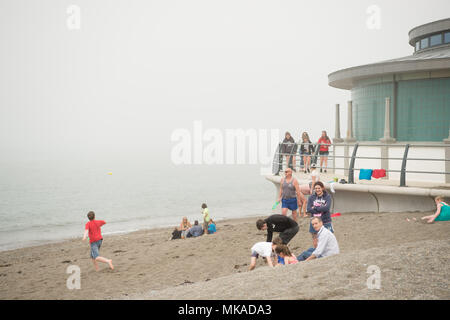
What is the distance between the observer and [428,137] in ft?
46.0

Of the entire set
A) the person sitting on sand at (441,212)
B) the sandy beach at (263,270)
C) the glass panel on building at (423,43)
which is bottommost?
the sandy beach at (263,270)

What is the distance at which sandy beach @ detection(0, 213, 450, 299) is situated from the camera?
206 inches

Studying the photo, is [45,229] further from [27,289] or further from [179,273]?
[179,273]

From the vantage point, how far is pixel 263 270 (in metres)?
6.94

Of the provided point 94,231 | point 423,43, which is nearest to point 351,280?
point 94,231

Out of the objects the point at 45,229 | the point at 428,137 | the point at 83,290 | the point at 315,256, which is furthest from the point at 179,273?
the point at 45,229

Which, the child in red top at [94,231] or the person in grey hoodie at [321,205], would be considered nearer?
the person in grey hoodie at [321,205]

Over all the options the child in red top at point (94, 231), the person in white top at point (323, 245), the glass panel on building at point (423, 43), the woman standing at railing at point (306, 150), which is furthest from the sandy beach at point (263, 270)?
the glass panel on building at point (423, 43)

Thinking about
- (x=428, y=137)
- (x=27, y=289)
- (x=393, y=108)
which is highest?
(x=393, y=108)

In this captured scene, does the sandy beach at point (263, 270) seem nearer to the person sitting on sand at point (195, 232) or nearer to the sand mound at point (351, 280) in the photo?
the sand mound at point (351, 280)

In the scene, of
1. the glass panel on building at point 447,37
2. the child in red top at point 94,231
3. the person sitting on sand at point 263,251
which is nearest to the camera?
the person sitting on sand at point 263,251

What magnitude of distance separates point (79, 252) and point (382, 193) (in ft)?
42.3

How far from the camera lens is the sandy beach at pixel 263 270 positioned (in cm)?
524

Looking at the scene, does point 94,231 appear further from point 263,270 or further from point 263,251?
point 263,270
